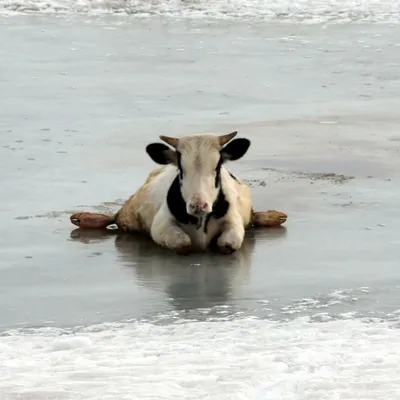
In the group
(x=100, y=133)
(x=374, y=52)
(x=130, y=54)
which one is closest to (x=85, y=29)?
(x=130, y=54)

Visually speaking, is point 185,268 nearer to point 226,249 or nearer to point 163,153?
point 226,249

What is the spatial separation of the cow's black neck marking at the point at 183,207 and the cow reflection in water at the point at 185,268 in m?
0.27

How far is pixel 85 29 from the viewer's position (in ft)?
78.6

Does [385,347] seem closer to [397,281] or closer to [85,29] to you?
[397,281]

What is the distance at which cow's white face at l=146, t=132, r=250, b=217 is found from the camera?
9.74 meters

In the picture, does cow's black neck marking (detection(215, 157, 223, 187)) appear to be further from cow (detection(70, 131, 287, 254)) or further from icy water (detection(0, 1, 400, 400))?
icy water (detection(0, 1, 400, 400))

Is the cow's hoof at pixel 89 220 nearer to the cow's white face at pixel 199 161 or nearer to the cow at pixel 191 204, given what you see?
the cow at pixel 191 204

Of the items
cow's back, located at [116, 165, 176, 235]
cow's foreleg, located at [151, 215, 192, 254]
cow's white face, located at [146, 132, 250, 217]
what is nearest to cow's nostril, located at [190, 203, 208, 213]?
cow's white face, located at [146, 132, 250, 217]

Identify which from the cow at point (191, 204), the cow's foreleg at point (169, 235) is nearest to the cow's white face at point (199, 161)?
the cow at point (191, 204)

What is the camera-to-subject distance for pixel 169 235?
9953mm

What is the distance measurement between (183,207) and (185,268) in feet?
2.42

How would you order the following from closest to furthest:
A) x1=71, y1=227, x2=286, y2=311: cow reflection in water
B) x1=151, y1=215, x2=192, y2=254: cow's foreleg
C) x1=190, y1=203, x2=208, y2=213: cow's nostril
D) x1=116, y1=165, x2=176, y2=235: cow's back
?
x1=71, y1=227, x2=286, y2=311: cow reflection in water
x1=190, y1=203, x2=208, y2=213: cow's nostril
x1=151, y1=215, x2=192, y2=254: cow's foreleg
x1=116, y1=165, x2=176, y2=235: cow's back

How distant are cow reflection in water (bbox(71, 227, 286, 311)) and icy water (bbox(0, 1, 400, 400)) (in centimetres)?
2

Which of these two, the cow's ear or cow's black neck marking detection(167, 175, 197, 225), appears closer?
cow's black neck marking detection(167, 175, 197, 225)
